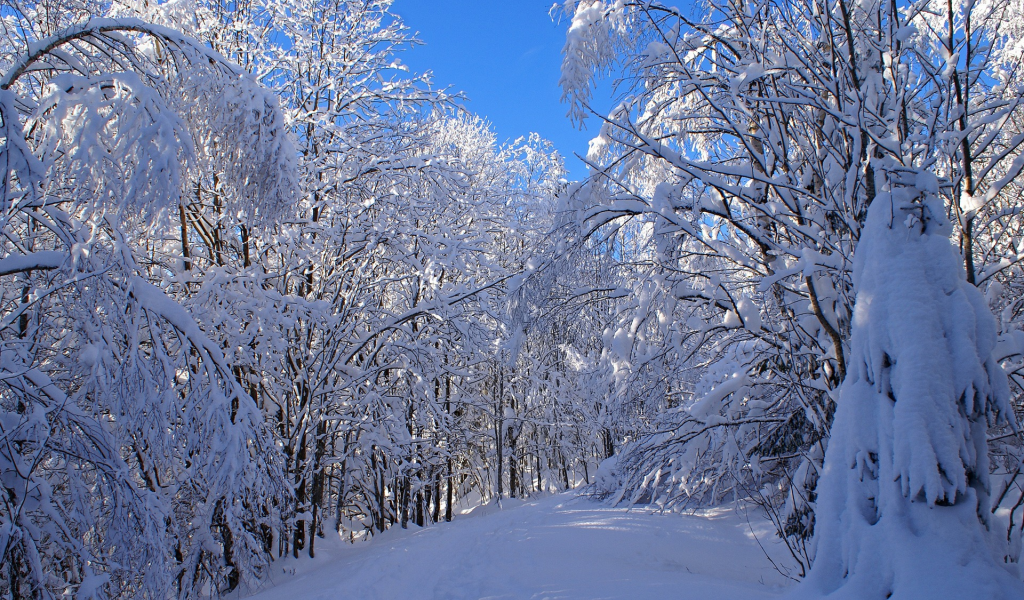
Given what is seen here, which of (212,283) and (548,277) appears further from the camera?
(212,283)

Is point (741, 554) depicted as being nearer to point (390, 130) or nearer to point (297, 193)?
point (297, 193)

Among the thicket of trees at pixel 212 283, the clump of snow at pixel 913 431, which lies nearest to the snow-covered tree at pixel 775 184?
the clump of snow at pixel 913 431

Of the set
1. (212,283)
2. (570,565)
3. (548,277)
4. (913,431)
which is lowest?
(570,565)

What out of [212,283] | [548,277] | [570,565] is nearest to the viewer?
[548,277]

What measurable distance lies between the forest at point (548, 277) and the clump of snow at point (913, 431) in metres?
0.01

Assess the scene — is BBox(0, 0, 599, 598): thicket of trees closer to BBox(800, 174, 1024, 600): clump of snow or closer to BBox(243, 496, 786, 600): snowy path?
BBox(243, 496, 786, 600): snowy path

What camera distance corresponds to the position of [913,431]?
184 cm

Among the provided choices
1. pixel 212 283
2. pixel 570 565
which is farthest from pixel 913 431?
pixel 212 283

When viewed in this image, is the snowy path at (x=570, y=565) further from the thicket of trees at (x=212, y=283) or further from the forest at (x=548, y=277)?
the thicket of trees at (x=212, y=283)

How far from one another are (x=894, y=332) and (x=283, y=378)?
769 centimetres

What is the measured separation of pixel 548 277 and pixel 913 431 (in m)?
2.93

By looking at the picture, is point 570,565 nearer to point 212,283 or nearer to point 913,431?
point 913,431

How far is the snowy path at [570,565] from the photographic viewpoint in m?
Answer: 4.32

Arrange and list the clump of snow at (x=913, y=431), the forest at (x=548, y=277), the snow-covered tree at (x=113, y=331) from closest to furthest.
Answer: the clump of snow at (x=913, y=431)
the forest at (x=548, y=277)
the snow-covered tree at (x=113, y=331)
